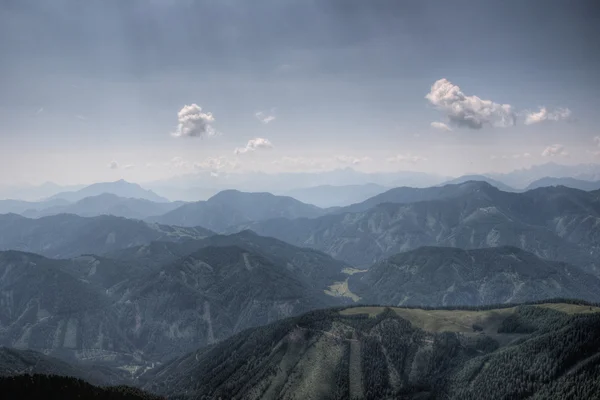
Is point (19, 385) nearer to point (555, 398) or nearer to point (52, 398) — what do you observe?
point (52, 398)

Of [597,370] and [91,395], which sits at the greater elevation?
[597,370]

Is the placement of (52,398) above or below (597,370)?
below

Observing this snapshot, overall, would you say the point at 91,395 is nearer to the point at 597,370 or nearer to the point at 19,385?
the point at 19,385

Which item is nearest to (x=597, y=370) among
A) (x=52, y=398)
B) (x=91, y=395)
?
(x=91, y=395)

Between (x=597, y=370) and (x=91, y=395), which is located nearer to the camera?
(x=597, y=370)

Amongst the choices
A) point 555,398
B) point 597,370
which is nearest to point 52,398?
point 555,398

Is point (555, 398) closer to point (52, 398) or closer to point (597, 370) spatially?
point (597, 370)

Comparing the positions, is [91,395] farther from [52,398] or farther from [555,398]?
[555,398]

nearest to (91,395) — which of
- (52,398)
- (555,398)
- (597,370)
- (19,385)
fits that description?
(52,398)
